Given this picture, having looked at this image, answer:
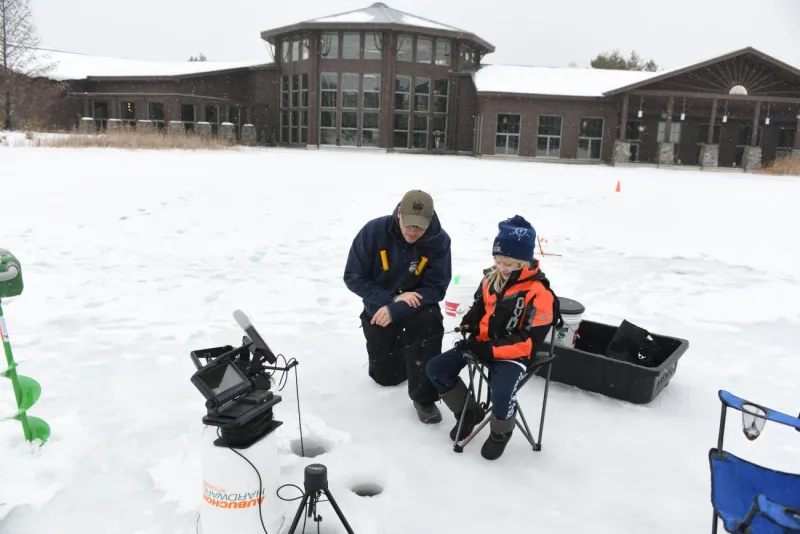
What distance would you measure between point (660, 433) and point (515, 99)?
2573 cm

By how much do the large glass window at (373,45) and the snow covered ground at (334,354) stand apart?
66.2ft

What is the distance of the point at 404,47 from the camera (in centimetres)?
2955

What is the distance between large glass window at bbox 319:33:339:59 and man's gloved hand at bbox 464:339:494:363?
95.5ft

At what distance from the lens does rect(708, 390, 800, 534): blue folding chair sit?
6.27 feet

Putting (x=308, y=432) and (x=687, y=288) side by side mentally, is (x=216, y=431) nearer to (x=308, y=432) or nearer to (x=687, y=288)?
(x=308, y=432)

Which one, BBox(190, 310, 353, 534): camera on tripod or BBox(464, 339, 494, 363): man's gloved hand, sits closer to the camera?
BBox(190, 310, 353, 534): camera on tripod

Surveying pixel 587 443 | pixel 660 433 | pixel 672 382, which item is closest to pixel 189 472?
pixel 587 443

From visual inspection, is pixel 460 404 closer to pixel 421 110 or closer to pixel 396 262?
pixel 396 262

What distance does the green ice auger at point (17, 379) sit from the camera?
2662mm

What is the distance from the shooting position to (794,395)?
3936 millimetres

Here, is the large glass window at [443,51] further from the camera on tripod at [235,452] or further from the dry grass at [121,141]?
the camera on tripod at [235,452]

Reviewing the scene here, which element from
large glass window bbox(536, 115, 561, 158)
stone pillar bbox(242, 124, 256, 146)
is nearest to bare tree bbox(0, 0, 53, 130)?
stone pillar bbox(242, 124, 256, 146)

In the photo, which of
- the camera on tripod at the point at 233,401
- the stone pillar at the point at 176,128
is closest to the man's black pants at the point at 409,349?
the camera on tripod at the point at 233,401

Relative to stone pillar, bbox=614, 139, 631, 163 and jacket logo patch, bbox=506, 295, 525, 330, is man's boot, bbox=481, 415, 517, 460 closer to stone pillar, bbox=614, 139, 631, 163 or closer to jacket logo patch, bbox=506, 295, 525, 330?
jacket logo patch, bbox=506, 295, 525, 330
